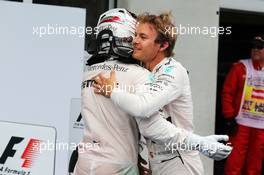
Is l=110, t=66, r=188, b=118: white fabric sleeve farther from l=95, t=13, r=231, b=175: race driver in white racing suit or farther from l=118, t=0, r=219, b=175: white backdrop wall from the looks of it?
l=118, t=0, r=219, b=175: white backdrop wall

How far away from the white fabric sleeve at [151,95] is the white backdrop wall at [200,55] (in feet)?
8.61

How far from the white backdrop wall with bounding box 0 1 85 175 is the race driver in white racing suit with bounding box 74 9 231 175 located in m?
0.63

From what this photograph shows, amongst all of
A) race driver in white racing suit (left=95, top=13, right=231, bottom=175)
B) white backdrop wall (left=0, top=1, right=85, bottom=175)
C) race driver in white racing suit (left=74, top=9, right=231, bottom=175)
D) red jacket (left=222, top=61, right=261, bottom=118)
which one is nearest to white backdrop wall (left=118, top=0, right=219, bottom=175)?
red jacket (left=222, top=61, right=261, bottom=118)

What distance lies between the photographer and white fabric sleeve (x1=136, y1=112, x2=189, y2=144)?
7.57ft

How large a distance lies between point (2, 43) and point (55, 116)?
294 mm

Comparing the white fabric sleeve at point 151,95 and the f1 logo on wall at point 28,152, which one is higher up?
the white fabric sleeve at point 151,95

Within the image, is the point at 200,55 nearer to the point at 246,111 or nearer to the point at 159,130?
the point at 246,111

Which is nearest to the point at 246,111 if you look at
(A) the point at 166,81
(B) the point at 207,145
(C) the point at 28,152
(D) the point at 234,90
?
(D) the point at 234,90

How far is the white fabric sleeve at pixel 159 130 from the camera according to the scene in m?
2.31

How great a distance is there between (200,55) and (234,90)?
0.53 meters

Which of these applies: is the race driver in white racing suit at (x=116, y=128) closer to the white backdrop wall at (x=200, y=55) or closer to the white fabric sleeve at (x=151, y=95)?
the white fabric sleeve at (x=151, y=95)

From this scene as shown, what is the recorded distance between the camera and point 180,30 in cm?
502

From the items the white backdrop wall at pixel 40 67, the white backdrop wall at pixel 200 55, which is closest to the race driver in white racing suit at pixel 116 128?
the white backdrop wall at pixel 40 67

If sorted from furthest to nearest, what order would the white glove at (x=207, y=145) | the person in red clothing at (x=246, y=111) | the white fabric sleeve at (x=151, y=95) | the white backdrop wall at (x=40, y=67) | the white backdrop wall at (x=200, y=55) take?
the person in red clothing at (x=246, y=111)
the white backdrop wall at (x=200, y=55)
the white glove at (x=207, y=145)
the white fabric sleeve at (x=151, y=95)
the white backdrop wall at (x=40, y=67)
